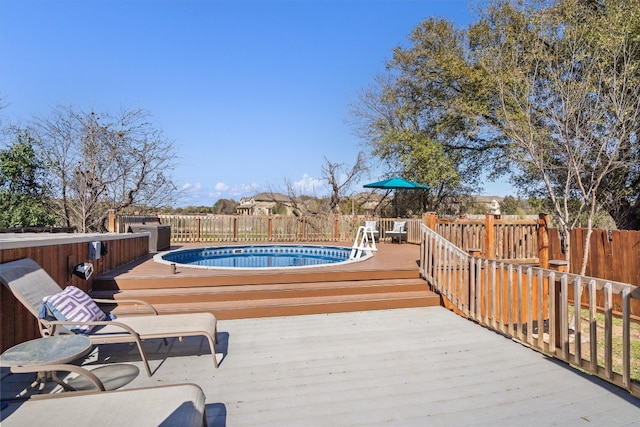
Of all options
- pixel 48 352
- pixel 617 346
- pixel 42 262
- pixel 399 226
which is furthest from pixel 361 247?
pixel 48 352

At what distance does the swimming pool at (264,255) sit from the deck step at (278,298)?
162 inches

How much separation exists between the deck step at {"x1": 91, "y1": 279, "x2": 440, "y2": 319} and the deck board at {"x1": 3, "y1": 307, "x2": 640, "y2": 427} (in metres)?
0.57

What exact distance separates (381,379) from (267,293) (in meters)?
2.63

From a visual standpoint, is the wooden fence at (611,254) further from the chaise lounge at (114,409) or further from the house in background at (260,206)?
the house in background at (260,206)

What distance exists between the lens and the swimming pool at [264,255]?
10086 mm

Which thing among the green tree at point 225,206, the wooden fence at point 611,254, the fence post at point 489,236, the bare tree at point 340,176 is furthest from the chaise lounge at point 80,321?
the green tree at point 225,206

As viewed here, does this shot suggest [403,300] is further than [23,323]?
Yes

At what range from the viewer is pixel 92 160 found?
1044 cm

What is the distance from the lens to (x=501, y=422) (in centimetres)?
230

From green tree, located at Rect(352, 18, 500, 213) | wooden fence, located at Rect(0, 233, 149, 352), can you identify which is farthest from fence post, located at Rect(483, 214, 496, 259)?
green tree, located at Rect(352, 18, 500, 213)

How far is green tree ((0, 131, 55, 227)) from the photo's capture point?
982 centimetres

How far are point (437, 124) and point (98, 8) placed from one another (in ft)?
41.6

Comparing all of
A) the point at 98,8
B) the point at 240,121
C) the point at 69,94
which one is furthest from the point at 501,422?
the point at 240,121

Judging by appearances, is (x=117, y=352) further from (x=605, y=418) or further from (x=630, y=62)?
(x=630, y=62)
